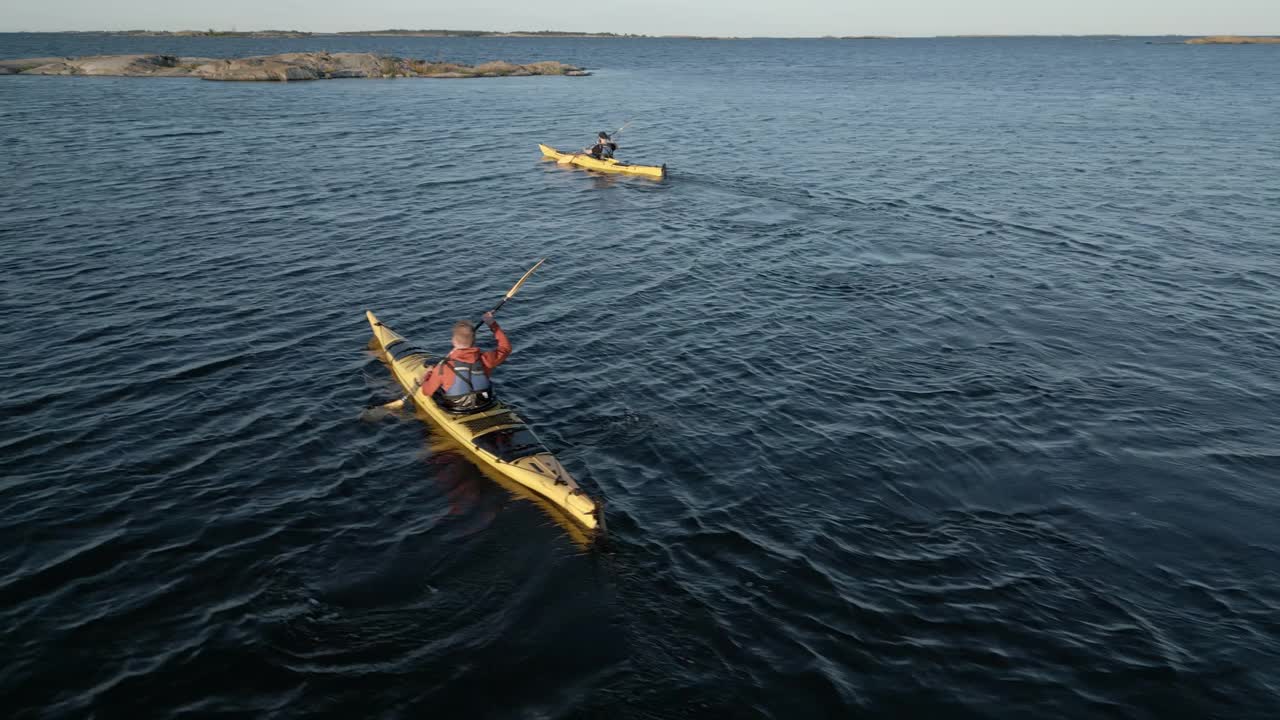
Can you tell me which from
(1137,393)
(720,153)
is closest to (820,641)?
(1137,393)

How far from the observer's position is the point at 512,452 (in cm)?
1162

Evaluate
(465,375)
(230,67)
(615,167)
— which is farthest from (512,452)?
(230,67)

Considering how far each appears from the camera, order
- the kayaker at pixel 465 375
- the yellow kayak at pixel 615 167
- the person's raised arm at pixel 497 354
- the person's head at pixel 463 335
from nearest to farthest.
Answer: the person's head at pixel 463 335, the kayaker at pixel 465 375, the person's raised arm at pixel 497 354, the yellow kayak at pixel 615 167

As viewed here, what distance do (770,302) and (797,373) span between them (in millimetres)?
4461

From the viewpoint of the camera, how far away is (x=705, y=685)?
26.3 feet

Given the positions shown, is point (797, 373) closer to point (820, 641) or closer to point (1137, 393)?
point (1137, 393)

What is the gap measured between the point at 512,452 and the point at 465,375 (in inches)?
64.2

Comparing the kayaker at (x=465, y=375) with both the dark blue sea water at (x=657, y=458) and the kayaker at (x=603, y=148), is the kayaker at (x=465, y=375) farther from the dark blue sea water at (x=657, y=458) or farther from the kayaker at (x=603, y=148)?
the kayaker at (x=603, y=148)

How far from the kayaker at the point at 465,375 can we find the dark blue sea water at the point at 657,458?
1038mm

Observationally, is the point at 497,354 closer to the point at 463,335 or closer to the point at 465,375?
the point at 465,375

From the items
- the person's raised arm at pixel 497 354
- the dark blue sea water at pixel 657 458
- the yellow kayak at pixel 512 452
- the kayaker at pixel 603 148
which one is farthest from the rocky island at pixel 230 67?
the person's raised arm at pixel 497 354

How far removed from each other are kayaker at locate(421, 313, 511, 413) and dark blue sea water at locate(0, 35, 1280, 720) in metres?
1.04

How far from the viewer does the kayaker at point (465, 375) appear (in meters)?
12.1

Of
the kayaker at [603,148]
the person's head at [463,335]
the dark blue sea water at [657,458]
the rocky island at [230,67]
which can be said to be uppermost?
the rocky island at [230,67]
